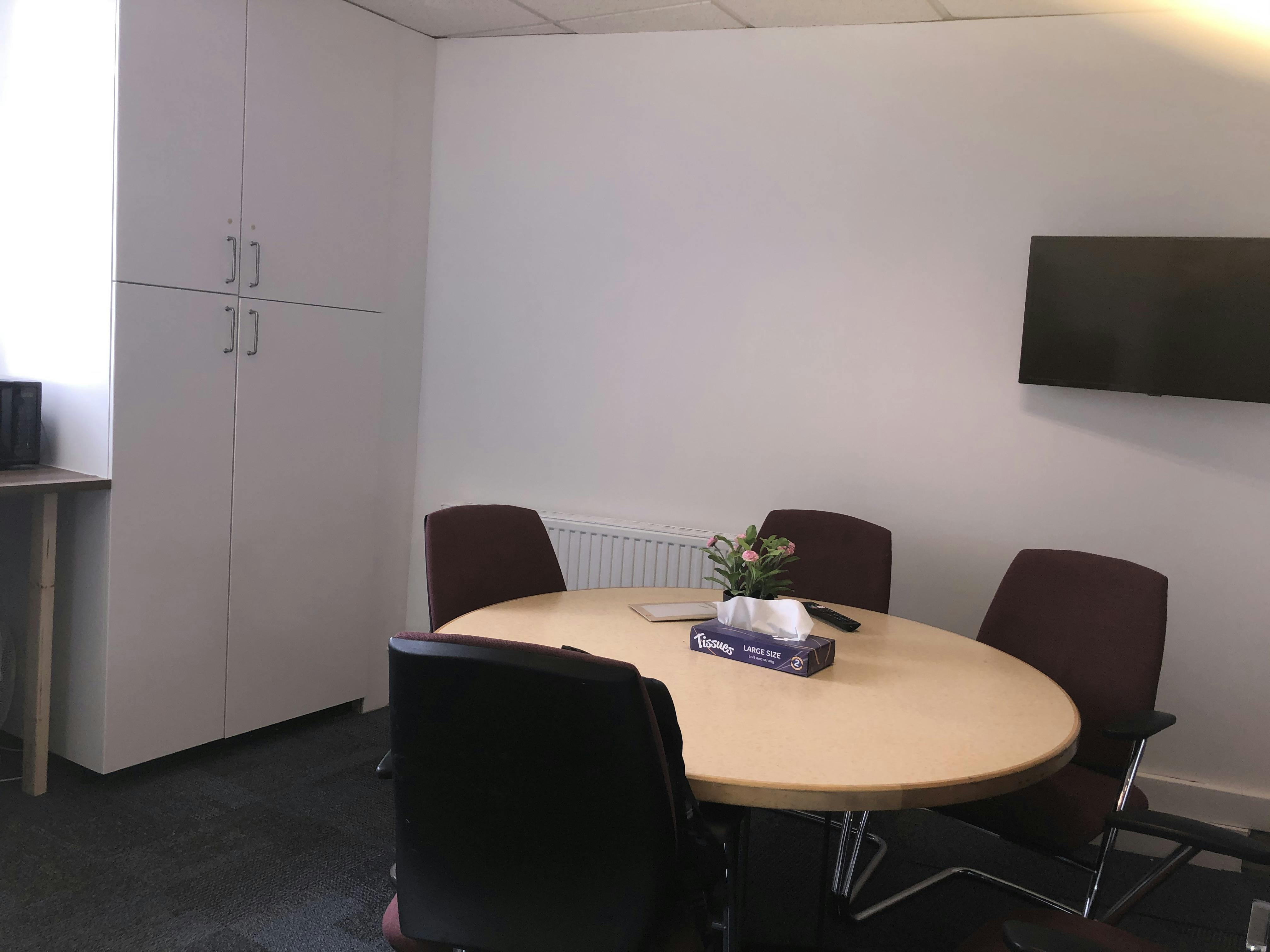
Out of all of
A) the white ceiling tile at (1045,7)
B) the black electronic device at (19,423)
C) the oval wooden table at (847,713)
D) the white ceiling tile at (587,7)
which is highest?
the white ceiling tile at (587,7)

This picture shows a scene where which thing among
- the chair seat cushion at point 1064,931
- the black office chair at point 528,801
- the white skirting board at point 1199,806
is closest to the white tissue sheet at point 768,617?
the chair seat cushion at point 1064,931

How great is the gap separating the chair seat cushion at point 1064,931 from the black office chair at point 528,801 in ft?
1.90

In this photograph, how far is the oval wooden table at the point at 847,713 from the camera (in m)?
1.61

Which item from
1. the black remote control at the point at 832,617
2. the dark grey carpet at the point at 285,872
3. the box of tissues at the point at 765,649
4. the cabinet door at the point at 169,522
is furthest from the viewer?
the cabinet door at the point at 169,522

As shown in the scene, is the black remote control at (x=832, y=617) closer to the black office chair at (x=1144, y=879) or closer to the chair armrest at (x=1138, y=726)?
the chair armrest at (x=1138, y=726)

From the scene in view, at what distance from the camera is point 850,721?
188 centimetres

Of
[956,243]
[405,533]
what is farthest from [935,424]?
[405,533]

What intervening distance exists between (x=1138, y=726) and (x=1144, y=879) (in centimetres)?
46

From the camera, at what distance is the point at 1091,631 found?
8.67 ft

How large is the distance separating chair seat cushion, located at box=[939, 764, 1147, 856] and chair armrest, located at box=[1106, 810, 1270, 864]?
14.4 inches

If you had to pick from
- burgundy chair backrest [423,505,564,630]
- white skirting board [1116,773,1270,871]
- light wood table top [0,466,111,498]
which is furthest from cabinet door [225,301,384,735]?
white skirting board [1116,773,1270,871]

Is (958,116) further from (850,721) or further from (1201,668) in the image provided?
(850,721)

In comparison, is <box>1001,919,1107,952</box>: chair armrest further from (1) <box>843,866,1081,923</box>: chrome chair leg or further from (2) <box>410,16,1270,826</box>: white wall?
(2) <box>410,16,1270,826</box>: white wall

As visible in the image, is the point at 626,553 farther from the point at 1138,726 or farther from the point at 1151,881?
the point at 1151,881
